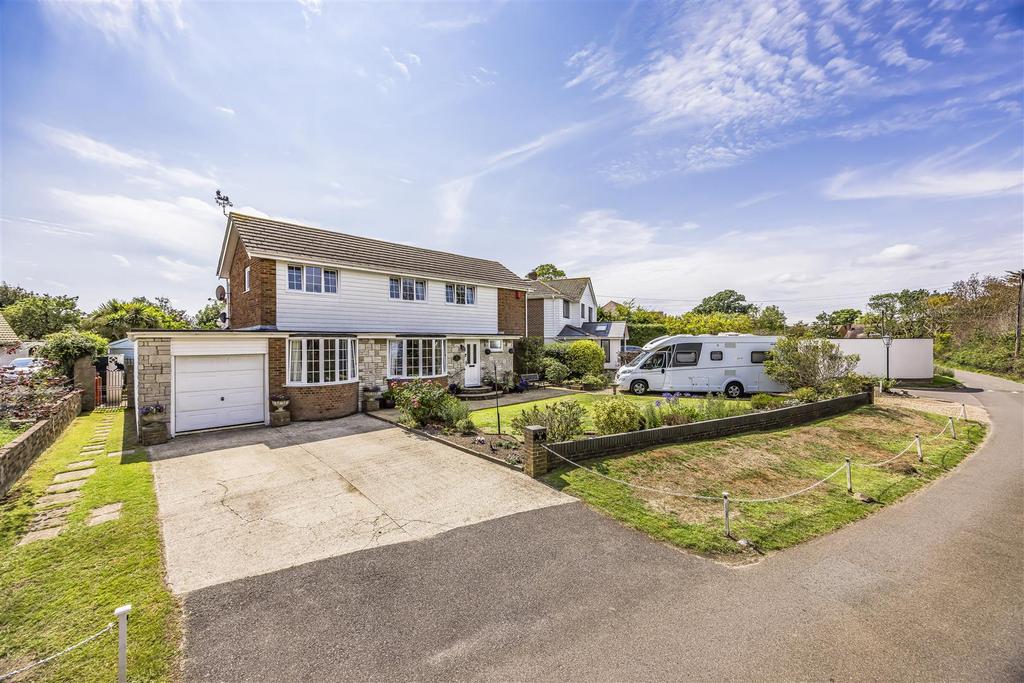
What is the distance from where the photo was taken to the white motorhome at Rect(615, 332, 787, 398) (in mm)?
18609

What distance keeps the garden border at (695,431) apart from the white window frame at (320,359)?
922 cm

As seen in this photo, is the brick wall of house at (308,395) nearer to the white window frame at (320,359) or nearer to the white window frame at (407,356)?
the white window frame at (320,359)

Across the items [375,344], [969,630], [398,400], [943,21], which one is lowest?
[969,630]

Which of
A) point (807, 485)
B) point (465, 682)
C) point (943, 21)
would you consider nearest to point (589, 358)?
point (807, 485)

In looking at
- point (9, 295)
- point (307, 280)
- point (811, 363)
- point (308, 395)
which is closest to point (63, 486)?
point (308, 395)

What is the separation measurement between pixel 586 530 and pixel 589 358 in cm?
1823

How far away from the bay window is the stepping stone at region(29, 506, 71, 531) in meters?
10.3

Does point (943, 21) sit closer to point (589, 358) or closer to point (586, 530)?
point (586, 530)

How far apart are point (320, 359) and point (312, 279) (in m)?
3.32

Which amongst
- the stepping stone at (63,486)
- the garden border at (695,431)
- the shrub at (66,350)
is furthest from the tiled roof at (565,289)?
the stepping stone at (63,486)

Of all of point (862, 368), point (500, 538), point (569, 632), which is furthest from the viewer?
point (862, 368)

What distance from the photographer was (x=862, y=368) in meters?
25.9

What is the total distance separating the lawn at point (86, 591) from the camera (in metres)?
3.62

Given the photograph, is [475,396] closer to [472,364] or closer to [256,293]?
[472,364]
